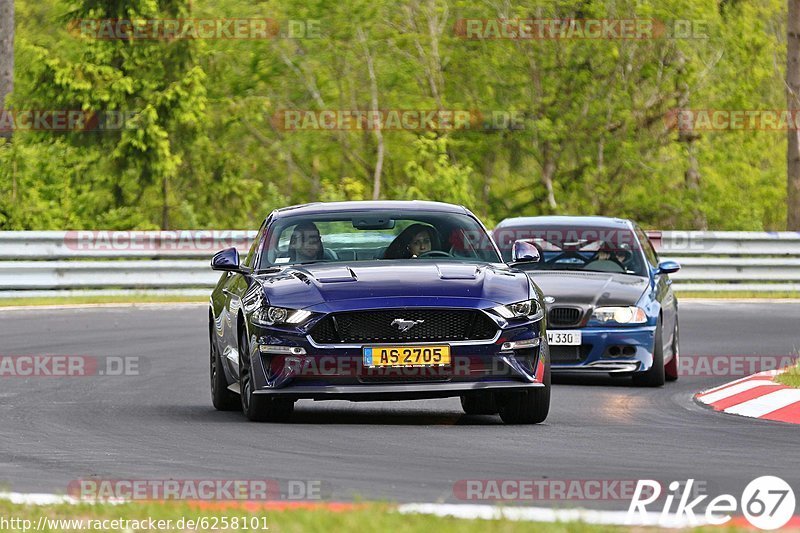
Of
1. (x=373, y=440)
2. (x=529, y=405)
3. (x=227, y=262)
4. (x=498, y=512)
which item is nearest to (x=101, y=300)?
(x=227, y=262)

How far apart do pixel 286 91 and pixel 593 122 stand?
780 cm

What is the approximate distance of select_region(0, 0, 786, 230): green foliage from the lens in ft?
117

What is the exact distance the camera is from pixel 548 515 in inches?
278

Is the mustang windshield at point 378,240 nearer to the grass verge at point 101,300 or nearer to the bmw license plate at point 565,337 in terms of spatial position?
the bmw license plate at point 565,337

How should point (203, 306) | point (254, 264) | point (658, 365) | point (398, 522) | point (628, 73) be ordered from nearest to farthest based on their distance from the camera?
point (398, 522) < point (254, 264) < point (658, 365) < point (203, 306) < point (628, 73)

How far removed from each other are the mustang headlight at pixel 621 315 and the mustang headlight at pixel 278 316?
457cm

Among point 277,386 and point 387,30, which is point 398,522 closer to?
point 277,386

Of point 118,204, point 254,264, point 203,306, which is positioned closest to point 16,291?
point 203,306

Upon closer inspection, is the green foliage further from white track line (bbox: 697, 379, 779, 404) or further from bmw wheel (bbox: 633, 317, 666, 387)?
white track line (bbox: 697, 379, 779, 404)

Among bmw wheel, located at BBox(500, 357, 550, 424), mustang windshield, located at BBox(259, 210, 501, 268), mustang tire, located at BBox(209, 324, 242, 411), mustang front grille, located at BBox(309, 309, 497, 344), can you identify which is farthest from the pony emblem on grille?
mustang tire, located at BBox(209, 324, 242, 411)

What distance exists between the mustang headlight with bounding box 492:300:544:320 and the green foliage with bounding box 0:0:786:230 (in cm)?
2432

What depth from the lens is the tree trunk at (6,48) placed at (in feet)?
105

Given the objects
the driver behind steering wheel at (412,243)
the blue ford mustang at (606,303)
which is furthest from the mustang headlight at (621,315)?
the driver behind steering wheel at (412,243)

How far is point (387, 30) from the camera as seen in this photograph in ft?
137
